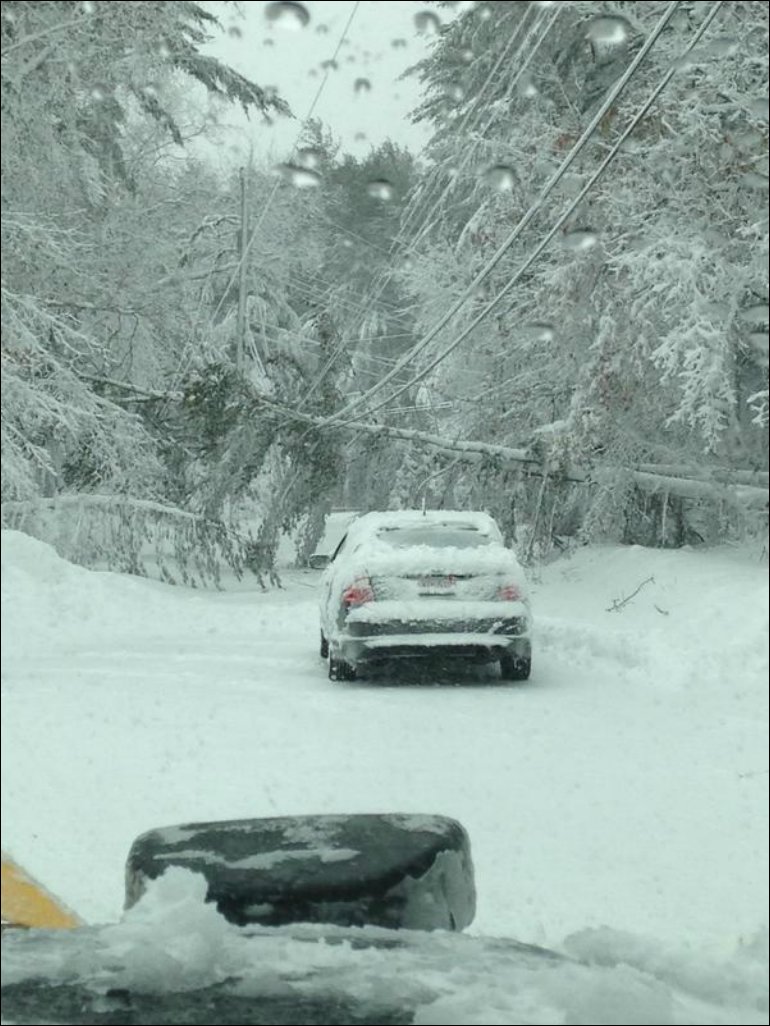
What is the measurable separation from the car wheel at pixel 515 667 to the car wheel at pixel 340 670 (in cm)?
36

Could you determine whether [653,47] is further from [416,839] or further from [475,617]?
[416,839]

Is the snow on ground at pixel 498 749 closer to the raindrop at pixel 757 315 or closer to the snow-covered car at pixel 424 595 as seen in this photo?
the snow-covered car at pixel 424 595

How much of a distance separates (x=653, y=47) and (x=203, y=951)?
185 cm

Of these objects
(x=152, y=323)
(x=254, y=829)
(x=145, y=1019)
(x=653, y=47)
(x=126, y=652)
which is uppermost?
(x=653, y=47)

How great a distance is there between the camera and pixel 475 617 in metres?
3.06

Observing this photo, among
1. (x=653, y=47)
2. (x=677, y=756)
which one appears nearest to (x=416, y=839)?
(x=677, y=756)

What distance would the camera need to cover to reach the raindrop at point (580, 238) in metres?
2.77

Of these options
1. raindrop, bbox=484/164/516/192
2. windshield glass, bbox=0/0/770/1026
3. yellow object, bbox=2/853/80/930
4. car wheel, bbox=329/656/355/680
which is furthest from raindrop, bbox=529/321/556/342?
yellow object, bbox=2/853/80/930

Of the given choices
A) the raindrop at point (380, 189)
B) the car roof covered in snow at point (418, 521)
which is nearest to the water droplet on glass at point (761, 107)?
the raindrop at point (380, 189)

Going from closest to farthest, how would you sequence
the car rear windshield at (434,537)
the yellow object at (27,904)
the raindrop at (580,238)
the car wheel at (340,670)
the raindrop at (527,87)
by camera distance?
the yellow object at (27,904)
the raindrop at (527,87)
the raindrop at (580,238)
the car rear windshield at (434,537)
the car wheel at (340,670)

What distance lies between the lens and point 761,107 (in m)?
2.59

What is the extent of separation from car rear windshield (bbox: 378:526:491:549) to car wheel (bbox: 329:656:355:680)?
31cm

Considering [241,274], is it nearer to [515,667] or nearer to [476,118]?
[476,118]

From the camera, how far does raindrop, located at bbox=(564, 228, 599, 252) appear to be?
277 cm
